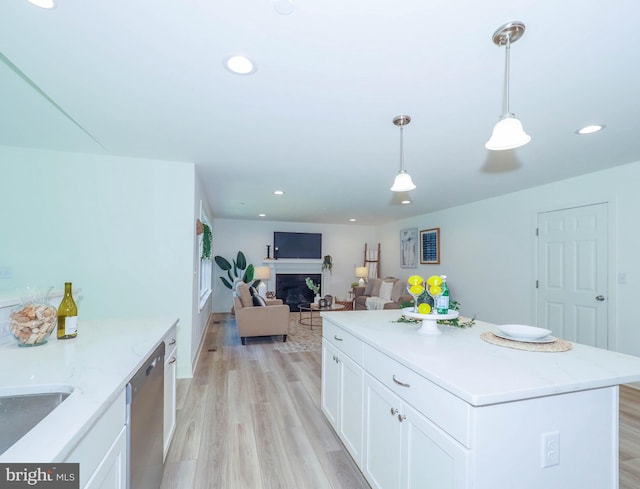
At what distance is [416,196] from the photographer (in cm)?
501

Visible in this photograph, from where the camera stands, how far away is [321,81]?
1805 millimetres

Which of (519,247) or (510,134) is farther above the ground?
(510,134)

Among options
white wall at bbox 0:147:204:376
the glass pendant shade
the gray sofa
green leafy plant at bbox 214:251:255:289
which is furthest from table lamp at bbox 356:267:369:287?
the glass pendant shade

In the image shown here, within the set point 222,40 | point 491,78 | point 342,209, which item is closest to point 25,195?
point 222,40

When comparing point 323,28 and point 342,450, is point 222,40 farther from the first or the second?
point 342,450

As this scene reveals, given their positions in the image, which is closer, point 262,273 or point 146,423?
point 146,423

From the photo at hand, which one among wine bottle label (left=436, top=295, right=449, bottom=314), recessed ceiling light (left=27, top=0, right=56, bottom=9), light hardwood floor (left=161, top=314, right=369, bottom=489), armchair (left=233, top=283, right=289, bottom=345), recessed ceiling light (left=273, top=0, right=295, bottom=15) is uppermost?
recessed ceiling light (left=27, top=0, right=56, bottom=9)

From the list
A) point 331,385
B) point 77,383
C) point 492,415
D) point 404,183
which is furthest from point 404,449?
point 404,183

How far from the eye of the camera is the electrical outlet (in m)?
1.11

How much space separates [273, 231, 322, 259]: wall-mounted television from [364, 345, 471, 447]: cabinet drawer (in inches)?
248

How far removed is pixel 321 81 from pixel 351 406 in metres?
1.98

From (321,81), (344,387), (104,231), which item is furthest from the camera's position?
(104,231)

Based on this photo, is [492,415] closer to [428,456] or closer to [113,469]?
[428,456]

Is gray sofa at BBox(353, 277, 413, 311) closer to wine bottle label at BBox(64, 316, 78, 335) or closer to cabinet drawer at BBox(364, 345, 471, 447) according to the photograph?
cabinet drawer at BBox(364, 345, 471, 447)
